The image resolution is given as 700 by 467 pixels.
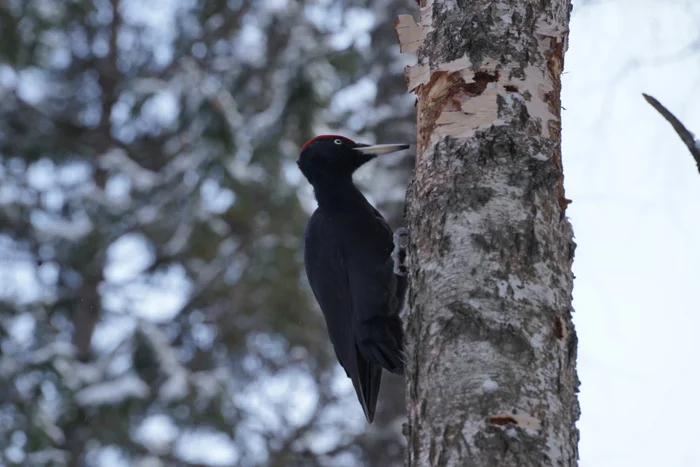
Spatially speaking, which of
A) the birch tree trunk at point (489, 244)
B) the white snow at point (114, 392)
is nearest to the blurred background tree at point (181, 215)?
the white snow at point (114, 392)

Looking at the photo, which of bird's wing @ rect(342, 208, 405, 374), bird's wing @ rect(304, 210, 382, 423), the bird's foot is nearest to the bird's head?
bird's wing @ rect(304, 210, 382, 423)

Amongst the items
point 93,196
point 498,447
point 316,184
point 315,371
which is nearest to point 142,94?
point 93,196

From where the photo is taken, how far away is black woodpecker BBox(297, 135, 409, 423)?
3.70m

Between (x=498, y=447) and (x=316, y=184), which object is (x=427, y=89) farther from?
(x=316, y=184)

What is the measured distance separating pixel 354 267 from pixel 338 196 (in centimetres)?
39

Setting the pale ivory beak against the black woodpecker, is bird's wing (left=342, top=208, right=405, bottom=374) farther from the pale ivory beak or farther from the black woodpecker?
the pale ivory beak

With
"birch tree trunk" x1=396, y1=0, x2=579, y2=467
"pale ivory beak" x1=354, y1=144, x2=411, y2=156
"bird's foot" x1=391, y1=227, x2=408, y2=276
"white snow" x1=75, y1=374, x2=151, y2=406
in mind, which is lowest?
"birch tree trunk" x1=396, y1=0, x2=579, y2=467

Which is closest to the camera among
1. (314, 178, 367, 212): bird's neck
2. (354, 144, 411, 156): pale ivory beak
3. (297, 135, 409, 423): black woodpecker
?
(297, 135, 409, 423): black woodpecker

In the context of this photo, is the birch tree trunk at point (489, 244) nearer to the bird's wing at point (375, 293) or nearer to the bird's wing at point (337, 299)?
the bird's wing at point (375, 293)

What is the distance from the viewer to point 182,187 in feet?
24.7

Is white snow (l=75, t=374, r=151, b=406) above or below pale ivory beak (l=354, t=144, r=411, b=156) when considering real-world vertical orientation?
below

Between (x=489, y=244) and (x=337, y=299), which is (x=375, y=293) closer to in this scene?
(x=337, y=299)

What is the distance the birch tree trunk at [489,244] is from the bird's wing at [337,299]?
1.40 metres

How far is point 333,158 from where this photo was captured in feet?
14.1
